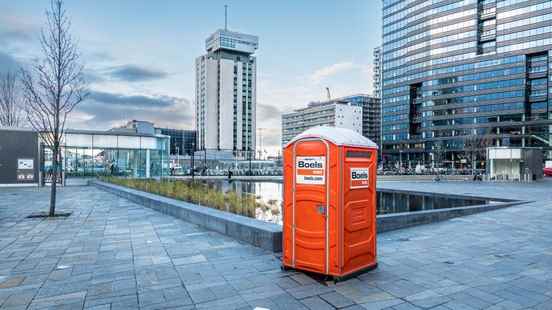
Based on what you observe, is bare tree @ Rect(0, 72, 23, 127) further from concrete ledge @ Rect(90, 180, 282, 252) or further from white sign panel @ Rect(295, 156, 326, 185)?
white sign panel @ Rect(295, 156, 326, 185)

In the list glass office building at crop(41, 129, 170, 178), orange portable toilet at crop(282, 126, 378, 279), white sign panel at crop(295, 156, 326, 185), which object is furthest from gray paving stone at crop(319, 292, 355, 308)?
glass office building at crop(41, 129, 170, 178)

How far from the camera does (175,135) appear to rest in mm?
147000

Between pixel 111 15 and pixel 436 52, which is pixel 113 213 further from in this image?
pixel 436 52

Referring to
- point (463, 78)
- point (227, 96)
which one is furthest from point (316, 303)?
point (227, 96)

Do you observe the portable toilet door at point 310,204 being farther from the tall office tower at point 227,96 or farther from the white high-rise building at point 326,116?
the white high-rise building at point 326,116

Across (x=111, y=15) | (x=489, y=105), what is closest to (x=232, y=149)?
(x=489, y=105)

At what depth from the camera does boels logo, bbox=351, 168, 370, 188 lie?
4894mm

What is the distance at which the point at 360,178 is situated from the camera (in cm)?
504

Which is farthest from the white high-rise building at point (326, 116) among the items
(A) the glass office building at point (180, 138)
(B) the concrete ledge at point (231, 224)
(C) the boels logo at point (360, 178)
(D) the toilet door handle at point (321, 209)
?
(D) the toilet door handle at point (321, 209)

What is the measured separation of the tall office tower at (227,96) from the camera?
13638 cm

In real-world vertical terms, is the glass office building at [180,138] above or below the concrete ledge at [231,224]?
above

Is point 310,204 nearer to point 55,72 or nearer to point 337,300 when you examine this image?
point 337,300

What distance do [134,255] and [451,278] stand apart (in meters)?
5.20

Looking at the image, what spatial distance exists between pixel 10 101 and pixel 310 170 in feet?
122
